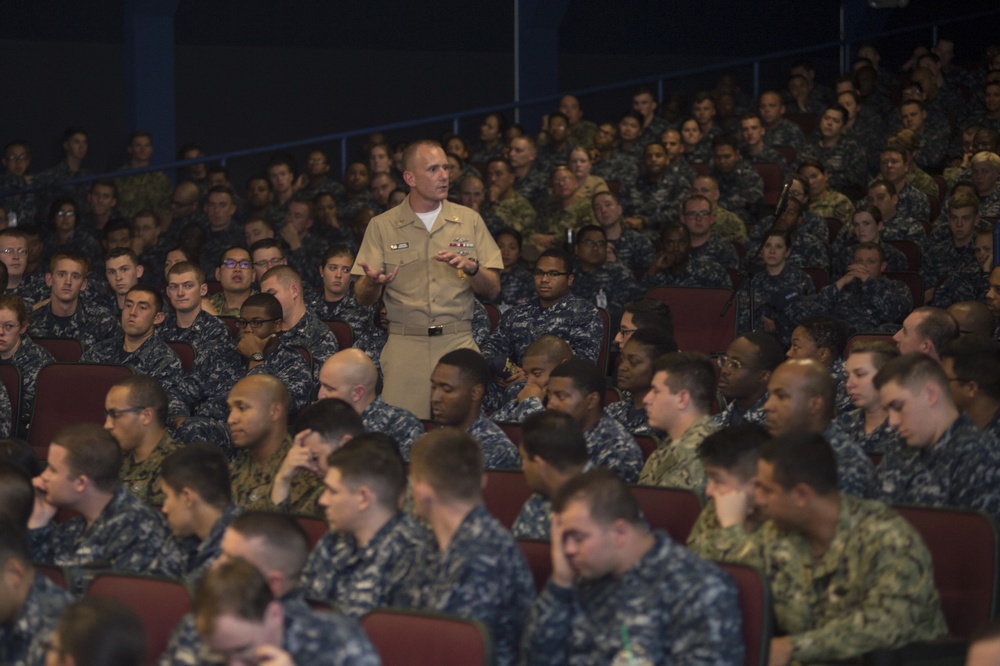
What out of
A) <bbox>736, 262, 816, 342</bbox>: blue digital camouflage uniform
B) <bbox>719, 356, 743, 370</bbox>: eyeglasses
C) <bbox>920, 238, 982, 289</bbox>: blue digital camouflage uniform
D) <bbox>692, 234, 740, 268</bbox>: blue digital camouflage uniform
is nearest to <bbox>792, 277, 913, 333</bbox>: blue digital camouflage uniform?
<bbox>736, 262, 816, 342</bbox>: blue digital camouflage uniform

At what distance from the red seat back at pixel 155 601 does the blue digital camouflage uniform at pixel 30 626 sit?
13cm

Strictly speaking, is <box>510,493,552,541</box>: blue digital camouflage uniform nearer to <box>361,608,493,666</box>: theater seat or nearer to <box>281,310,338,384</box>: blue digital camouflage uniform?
<box>361,608,493,666</box>: theater seat

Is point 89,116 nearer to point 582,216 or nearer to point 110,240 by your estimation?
point 110,240

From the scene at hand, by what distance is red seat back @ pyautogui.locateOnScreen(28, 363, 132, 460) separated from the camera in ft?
20.9

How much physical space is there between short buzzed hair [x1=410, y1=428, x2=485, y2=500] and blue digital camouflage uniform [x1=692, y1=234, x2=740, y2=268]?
5700 mm

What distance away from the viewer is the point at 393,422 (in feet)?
18.3

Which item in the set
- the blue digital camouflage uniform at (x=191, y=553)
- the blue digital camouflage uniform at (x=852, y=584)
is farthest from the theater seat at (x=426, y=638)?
the blue digital camouflage uniform at (x=191, y=553)

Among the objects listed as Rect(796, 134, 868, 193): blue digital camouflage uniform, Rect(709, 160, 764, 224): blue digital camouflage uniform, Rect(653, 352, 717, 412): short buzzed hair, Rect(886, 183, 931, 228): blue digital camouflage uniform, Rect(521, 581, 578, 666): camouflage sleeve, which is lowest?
Rect(521, 581, 578, 666): camouflage sleeve

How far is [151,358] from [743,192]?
561cm

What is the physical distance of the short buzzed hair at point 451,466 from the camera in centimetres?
382

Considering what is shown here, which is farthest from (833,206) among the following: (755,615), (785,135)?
(755,615)

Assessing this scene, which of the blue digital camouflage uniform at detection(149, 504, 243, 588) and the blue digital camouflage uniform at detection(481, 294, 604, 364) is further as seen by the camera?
the blue digital camouflage uniform at detection(481, 294, 604, 364)

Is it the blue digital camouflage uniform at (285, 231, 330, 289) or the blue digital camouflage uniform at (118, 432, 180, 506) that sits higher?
the blue digital camouflage uniform at (285, 231, 330, 289)

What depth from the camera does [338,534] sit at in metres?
4.01
